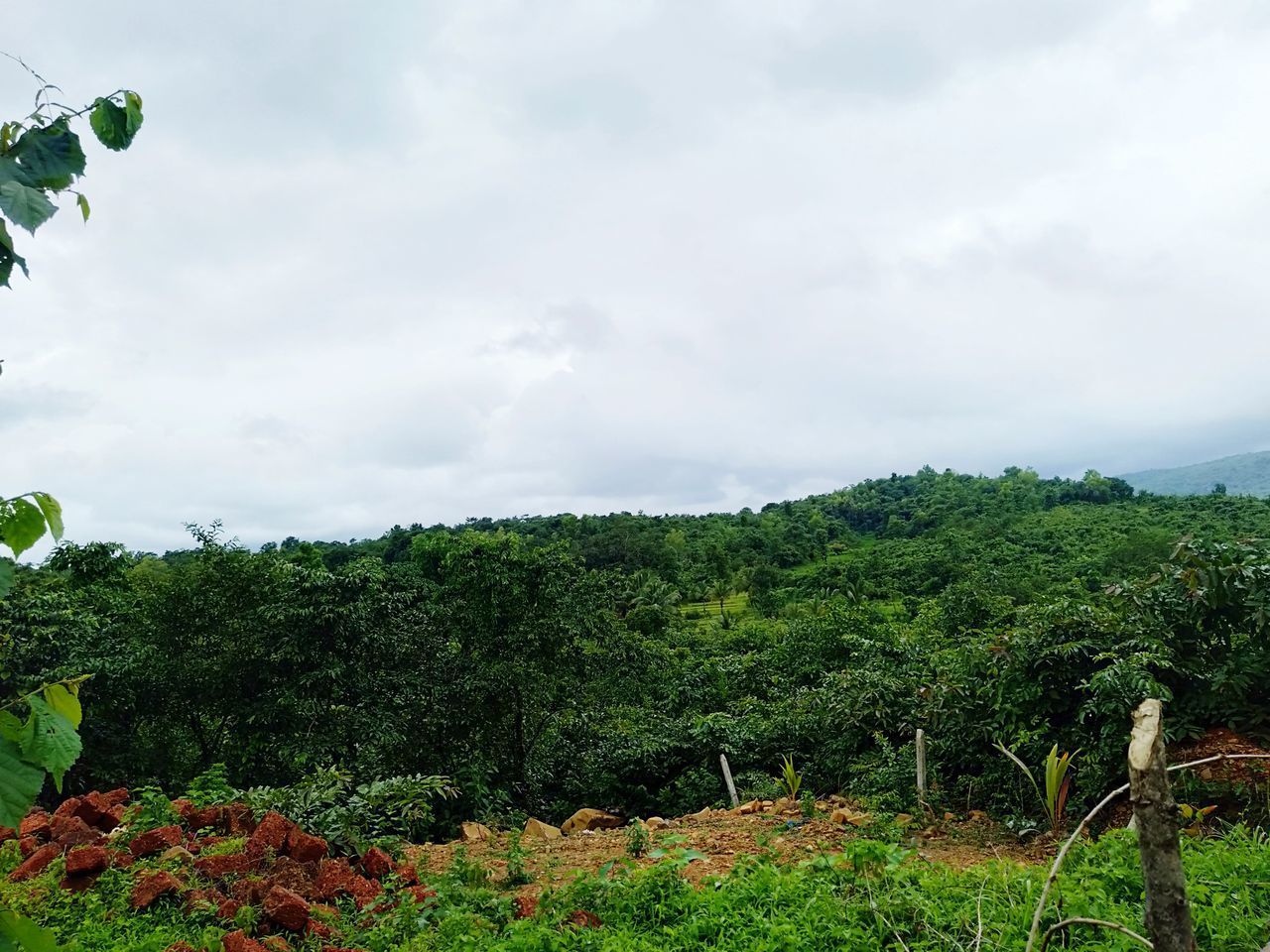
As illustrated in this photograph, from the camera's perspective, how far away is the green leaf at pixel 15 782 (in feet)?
3.93

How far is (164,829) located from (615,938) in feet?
10.6

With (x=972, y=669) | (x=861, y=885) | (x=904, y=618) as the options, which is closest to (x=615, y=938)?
(x=861, y=885)

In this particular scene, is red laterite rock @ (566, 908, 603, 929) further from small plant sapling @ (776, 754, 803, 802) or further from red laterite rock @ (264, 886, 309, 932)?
small plant sapling @ (776, 754, 803, 802)

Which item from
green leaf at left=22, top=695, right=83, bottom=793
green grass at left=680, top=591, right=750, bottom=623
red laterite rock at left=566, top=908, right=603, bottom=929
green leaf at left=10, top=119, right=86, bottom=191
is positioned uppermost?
green leaf at left=10, top=119, right=86, bottom=191

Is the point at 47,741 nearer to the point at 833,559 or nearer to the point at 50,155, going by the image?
the point at 50,155

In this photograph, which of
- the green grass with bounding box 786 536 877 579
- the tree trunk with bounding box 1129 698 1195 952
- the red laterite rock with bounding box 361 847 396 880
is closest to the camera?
the tree trunk with bounding box 1129 698 1195 952

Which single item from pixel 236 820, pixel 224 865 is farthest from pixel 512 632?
pixel 224 865

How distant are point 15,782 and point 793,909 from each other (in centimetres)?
317

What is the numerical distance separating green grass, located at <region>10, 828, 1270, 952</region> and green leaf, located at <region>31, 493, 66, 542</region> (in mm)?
2757

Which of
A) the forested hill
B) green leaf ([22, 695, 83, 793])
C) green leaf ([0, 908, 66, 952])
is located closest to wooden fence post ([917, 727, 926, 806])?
green leaf ([0, 908, 66, 952])

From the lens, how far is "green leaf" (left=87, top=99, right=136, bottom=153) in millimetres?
1481

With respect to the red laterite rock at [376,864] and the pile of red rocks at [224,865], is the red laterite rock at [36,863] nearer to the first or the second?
the pile of red rocks at [224,865]

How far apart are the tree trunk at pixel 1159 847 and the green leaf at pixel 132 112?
104 inches

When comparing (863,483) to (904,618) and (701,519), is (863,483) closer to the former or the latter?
(701,519)
